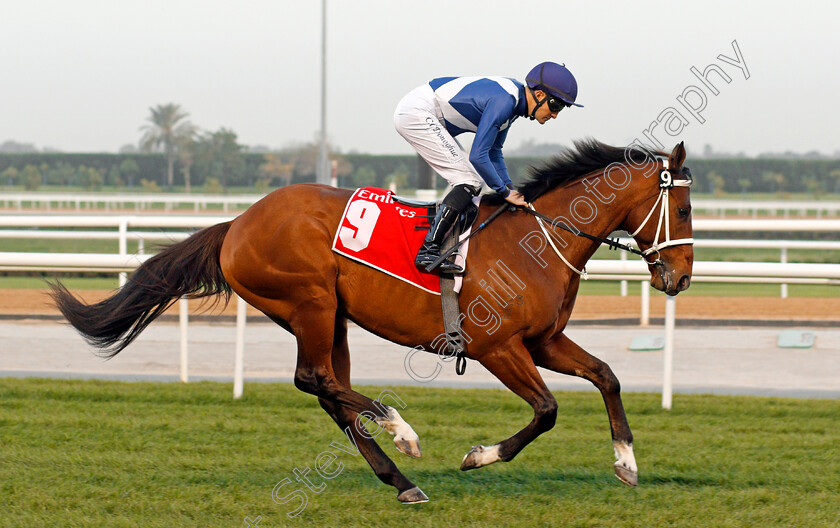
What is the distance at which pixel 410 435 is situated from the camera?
3467 mm

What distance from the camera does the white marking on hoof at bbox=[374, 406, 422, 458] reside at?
345 cm

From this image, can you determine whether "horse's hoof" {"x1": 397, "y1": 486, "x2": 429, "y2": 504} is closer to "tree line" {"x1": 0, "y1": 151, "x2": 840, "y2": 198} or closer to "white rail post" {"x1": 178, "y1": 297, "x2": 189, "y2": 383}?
"white rail post" {"x1": 178, "y1": 297, "x2": 189, "y2": 383}

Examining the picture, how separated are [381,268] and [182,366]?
2.69 m

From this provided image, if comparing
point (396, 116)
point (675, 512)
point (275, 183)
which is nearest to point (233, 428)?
point (396, 116)

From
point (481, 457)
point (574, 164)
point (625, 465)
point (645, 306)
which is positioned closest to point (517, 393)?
point (481, 457)

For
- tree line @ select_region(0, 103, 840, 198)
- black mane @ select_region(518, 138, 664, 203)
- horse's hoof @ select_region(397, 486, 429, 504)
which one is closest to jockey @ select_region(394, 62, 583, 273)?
black mane @ select_region(518, 138, 664, 203)

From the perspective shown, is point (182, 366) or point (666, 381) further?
point (182, 366)

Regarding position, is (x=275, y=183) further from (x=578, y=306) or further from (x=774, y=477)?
(x=774, y=477)

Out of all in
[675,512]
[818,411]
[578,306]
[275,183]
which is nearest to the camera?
[675,512]

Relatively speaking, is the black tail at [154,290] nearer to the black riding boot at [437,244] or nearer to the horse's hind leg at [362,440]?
the horse's hind leg at [362,440]

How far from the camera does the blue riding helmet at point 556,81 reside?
349 cm

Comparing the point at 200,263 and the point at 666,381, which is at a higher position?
the point at 200,263

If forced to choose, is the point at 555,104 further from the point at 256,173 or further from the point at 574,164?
the point at 256,173

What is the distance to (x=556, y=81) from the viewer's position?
11.4ft
